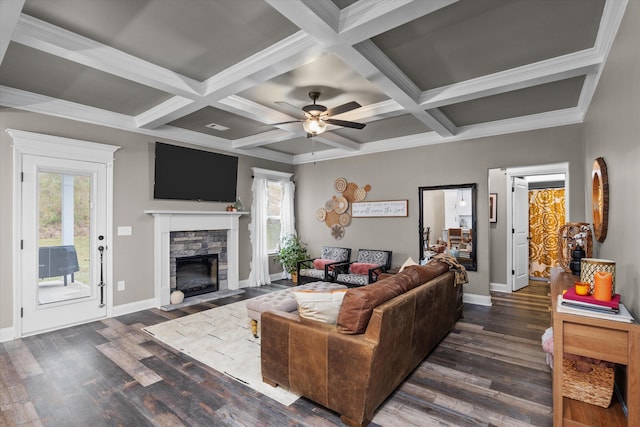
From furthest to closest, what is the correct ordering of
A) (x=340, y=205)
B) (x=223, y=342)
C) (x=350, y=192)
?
1. (x=340, y=205)
2. (x=350, y=192)
3. (x=223, y=342)

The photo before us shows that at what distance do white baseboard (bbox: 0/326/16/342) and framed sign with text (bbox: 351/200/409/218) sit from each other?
5157mm

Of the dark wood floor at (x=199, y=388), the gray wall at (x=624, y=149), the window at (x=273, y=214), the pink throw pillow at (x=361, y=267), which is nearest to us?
the gray wall at (x=624, y=149)

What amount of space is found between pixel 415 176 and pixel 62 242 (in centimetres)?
530

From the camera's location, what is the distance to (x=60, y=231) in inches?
159

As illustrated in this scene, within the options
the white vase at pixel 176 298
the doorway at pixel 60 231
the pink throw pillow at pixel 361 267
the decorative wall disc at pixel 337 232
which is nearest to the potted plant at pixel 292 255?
the decorative wall disc at pixel 337 232

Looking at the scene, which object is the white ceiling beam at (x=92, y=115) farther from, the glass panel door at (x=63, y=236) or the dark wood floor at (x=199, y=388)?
the dark wood floor at (x=199, y=388)

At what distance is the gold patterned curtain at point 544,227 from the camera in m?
6.96

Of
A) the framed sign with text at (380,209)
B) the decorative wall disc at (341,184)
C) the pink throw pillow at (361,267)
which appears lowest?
the pink throw pillow at (361,267)

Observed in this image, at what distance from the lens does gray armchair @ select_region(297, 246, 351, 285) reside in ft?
19.0

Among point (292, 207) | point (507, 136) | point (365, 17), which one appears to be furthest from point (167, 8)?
point (292, 207)

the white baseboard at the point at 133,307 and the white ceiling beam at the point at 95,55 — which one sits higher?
the white ceiling beam at the point at 95,55

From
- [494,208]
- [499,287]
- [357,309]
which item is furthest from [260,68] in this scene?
[499,287]

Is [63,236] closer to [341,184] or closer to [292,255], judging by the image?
[292,255]

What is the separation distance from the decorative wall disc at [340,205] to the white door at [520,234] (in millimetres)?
3161
